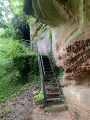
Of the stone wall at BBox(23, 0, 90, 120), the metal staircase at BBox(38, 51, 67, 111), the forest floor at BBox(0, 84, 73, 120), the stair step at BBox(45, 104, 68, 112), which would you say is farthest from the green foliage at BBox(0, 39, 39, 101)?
the stone wall at BBox(23, 0, 90, 120)

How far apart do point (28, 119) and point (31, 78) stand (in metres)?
4.61

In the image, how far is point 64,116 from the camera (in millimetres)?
3895

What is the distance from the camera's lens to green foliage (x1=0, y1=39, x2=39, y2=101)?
8172 mm

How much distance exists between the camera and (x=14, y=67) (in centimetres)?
866

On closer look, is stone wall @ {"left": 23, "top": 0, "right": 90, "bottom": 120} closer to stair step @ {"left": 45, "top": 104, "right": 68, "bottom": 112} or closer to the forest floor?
stair step @ {"left": 45, "top": 104, "right": 68, "bottom": 112}

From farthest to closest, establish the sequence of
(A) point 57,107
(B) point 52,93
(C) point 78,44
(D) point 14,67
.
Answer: (D) point 14,67 → (B) point 52,93 → (A) point 57,107 → (C) point 78,44

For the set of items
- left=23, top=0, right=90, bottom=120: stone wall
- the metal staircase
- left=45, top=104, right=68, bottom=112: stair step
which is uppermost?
left=23, top=0, right=90, bottom=120: stone wall

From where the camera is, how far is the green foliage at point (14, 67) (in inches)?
322

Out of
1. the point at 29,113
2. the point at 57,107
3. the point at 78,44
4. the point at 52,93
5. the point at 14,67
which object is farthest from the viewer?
the point at 14,67

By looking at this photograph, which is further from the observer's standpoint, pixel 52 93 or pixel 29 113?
pixel 52 93

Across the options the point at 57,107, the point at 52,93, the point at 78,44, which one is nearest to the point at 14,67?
the point at 52,93

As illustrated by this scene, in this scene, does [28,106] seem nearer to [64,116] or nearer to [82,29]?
[64,116]

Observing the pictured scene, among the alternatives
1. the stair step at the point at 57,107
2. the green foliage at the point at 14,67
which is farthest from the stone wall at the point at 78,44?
the green foliage at the point at 14,67

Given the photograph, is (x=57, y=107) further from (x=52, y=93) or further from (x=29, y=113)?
(x=29, y=113)
